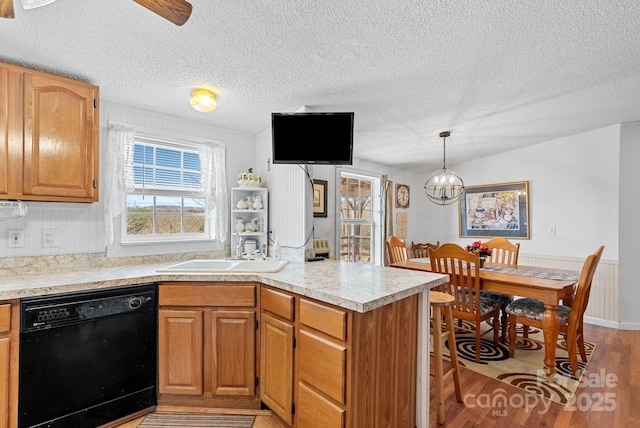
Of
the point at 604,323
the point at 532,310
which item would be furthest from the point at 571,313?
the point at 604,323

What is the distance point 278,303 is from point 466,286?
6.13 feet

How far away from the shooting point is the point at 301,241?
255 cm

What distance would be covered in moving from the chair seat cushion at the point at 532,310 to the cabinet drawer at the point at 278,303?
2073mm

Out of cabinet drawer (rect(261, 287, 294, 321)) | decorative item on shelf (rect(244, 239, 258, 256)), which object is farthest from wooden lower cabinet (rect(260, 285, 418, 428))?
decorative item on shelf (rect(244, 239, 258, 256))

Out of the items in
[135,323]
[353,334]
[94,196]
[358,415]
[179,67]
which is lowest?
[358,415]

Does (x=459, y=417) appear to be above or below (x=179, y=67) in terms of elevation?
below

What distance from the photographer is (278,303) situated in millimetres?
1746

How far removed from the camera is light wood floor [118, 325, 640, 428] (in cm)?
182

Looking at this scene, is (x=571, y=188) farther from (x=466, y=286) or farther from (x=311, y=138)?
(x=311, y=138)

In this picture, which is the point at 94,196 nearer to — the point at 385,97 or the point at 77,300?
the point at 77,300

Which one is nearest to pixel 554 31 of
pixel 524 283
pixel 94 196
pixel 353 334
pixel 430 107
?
pixel 430 107

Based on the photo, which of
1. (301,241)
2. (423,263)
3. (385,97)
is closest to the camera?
(385,97)

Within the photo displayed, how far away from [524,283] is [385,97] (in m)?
1.86

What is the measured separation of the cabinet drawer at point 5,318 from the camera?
1.47 meters
